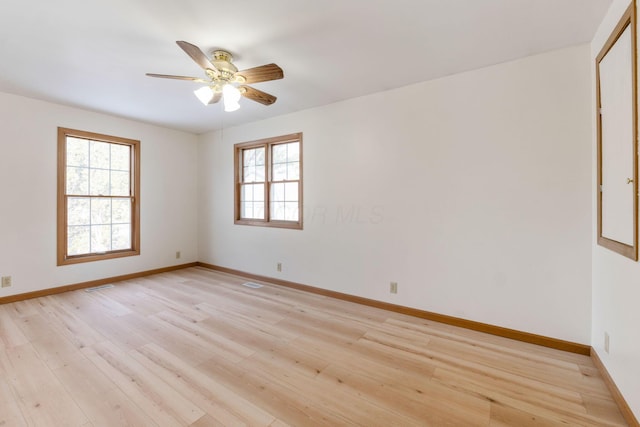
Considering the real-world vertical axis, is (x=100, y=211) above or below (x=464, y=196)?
below

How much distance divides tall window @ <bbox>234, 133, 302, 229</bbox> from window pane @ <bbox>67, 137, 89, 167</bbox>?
2174 millimetres

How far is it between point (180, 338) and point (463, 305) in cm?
279

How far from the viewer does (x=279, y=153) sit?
4422 mm

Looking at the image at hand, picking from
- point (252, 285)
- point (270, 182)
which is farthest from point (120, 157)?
point (252, 285)

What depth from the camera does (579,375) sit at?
6.68ft

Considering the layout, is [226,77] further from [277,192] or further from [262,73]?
[277,192]

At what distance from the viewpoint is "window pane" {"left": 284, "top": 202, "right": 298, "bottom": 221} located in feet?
13.9

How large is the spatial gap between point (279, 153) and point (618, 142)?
372 cm

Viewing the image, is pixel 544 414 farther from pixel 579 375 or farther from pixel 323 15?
pixel 323 15

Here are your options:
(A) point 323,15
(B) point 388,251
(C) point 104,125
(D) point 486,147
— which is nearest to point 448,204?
(D) point 486,147

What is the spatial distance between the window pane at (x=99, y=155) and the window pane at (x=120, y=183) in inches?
7.0

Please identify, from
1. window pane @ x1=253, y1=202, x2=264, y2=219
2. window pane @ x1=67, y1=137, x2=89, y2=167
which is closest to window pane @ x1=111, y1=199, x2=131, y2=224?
window pane @ x1=67, y1=137, x2=89, y2=167

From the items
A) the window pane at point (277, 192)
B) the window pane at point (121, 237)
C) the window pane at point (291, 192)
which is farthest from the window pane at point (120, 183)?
the window pane at point (291, 192)

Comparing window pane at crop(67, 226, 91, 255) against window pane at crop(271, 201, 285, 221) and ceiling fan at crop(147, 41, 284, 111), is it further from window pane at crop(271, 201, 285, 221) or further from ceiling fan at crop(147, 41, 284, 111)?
ceiling fan at crop(147, 41, 284, 111)
